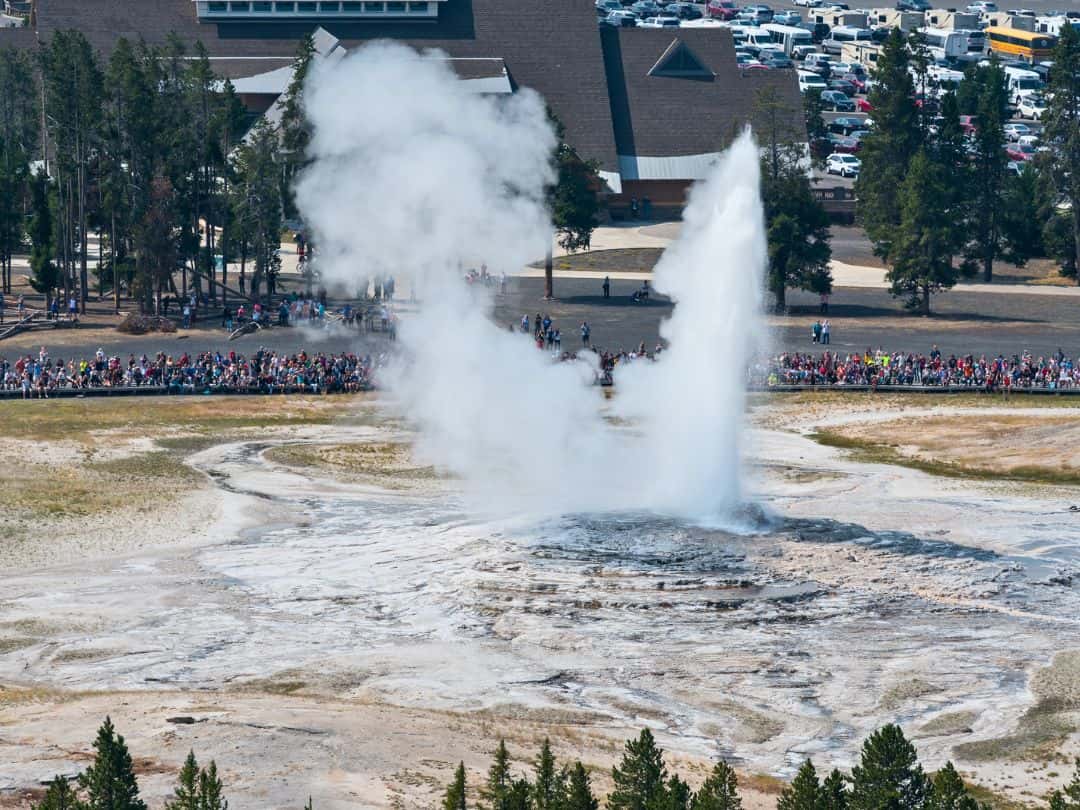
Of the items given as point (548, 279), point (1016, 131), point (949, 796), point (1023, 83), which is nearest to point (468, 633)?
point (949, 796)

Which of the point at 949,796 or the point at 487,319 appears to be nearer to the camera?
the point at 949,796

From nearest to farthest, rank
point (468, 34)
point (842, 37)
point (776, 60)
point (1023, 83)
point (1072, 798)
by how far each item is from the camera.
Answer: point (1072, 798)
point (468, 34)
point (1023, 83)
point (776, 60)
point (842, 37)

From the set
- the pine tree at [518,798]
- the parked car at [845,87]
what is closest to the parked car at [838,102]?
the parked car at [845,87]

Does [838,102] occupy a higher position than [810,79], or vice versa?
[810,79]

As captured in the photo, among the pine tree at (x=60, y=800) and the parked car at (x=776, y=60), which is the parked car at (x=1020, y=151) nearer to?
the parked car at (x=776, y=60)

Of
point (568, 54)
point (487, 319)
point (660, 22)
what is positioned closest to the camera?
point (487, 319)

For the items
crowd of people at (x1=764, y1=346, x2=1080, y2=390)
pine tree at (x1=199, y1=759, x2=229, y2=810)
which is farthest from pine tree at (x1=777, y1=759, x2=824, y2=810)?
crowd of people at (x1=764, y1=346, x2=1080, y2=390)

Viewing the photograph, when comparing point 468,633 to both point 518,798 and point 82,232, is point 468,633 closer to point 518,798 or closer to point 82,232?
point 518,798
